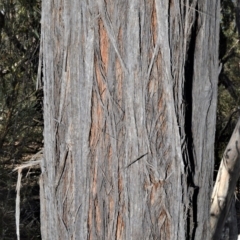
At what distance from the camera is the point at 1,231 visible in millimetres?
4957

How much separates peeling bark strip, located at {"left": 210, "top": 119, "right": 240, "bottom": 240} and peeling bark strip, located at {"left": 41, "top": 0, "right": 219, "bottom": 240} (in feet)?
3.21

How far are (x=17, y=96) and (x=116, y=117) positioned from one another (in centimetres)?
314

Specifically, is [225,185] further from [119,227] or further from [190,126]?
[119,227]

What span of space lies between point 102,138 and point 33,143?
331 cm

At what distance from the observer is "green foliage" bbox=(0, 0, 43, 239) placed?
4.70 meters

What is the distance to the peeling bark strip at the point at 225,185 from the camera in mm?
2818

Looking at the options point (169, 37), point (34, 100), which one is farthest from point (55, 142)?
point (34, 100)

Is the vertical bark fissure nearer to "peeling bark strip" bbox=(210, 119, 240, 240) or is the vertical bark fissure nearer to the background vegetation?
"peeling bark strip" bbox=(210, 119, 240, 240)

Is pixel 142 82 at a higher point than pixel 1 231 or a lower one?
higher

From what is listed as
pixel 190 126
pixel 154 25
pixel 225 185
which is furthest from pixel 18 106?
pixel 154 25

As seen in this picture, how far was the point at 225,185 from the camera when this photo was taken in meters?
2.98

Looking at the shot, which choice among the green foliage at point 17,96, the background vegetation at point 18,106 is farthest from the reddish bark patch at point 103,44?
the green foliage at point 17,96

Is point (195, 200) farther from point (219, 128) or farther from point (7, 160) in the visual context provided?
point (219, 128)

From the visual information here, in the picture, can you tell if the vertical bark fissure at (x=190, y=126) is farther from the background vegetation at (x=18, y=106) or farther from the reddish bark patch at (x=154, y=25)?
the background vegetation at (x=18, y=106)
